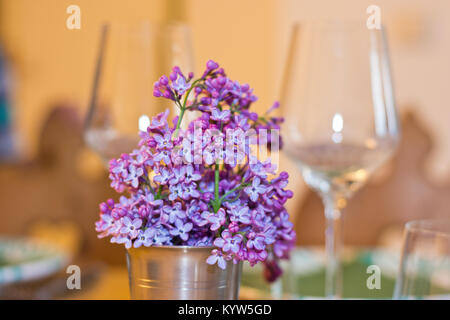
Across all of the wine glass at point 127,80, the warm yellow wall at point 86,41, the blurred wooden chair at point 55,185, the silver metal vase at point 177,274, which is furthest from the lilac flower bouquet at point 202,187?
the warm yellow wall at point 86,41

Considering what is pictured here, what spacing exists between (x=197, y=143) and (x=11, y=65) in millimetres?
3803

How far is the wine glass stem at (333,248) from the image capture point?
54 centimetres

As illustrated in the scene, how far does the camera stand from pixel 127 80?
1.70 ft

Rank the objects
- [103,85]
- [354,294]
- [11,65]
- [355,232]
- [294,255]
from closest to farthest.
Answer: [103,85]
[354,294]
[294,255]
[355,232]
[11,65]

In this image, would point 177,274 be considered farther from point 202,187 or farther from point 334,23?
point 334,23

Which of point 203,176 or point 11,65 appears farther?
point 11,65

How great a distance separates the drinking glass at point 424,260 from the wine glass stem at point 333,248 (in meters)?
0.14

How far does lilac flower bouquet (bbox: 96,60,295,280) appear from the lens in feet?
1.13

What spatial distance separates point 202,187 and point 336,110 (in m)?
0.23

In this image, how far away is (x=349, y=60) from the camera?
1.82 ft

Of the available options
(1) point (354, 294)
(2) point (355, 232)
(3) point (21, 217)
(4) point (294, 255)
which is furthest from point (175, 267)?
(3) point (21, 217)
